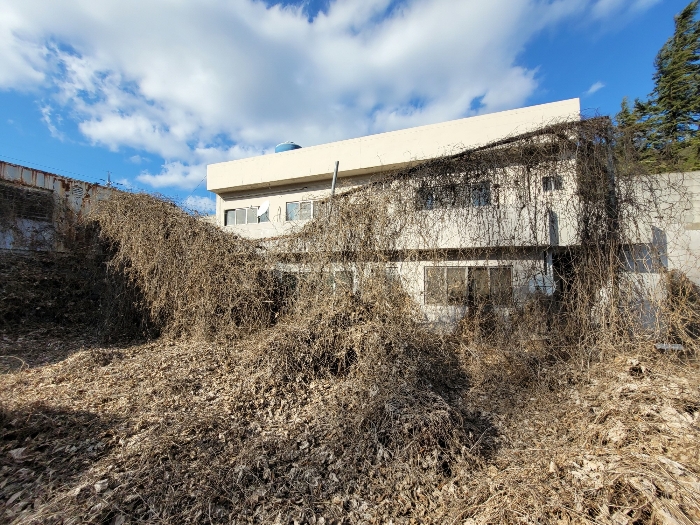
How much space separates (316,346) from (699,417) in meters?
4.13

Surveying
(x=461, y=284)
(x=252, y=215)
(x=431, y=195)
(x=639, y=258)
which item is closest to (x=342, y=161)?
(x=252, y=215)

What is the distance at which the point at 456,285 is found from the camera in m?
6.26

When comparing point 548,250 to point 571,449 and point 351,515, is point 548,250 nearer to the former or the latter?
point 571,449

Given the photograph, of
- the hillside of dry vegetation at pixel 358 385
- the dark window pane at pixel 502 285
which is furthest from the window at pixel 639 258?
the dark window pane at pixel 502 285

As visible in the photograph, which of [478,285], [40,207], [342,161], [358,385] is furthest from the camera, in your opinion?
[342,161]

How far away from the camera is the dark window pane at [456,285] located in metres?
6.18

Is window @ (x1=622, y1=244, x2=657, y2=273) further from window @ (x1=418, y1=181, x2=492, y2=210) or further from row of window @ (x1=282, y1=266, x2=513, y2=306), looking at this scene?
window @ (x1=418, y1=181, x2=492, y2=210)

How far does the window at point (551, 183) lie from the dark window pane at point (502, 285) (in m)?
1.43

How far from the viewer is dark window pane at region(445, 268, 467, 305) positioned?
20.3 ft

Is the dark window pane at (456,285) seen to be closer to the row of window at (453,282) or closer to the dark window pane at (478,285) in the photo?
the row of window at (453,282)

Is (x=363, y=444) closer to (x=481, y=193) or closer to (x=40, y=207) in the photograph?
(x=481, y=193)

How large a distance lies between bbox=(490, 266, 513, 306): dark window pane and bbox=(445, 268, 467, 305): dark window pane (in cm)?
Answer: 49

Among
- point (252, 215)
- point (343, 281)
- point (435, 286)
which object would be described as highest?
point (252, 215)

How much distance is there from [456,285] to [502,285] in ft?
2.53
